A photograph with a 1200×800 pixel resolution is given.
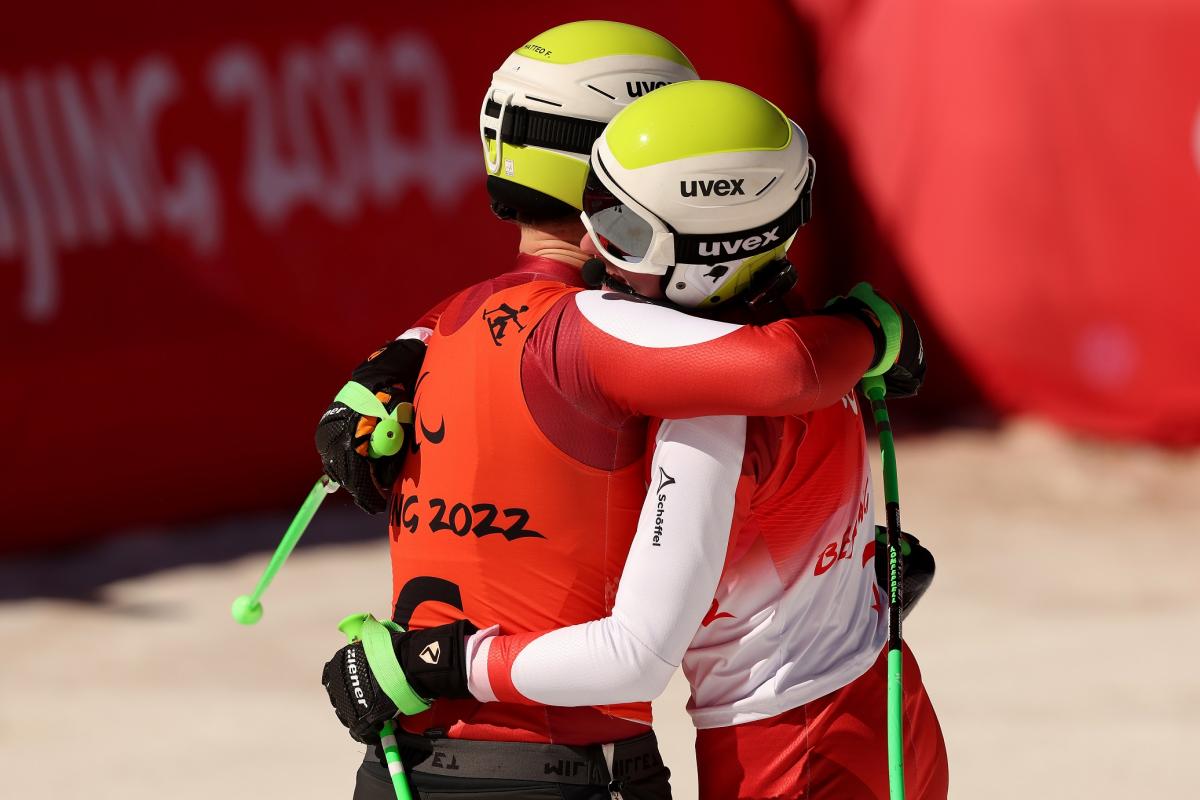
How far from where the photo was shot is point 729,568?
2551 millimetres

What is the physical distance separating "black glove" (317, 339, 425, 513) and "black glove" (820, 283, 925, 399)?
687 mm

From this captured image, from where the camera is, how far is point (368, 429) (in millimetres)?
2744

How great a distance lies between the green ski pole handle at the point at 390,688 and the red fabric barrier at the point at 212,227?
6144 millimetres

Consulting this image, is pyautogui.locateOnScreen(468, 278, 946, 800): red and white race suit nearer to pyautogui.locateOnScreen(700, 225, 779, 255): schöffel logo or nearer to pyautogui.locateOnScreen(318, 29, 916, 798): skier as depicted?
pyautogui.locateOnScreen(318, 29, 916, 798): skier

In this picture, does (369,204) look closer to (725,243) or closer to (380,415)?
(380,415)

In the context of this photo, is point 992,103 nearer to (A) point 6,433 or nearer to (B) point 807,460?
(A) point 6,433

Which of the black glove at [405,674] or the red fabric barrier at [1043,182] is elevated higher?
the black glove at [405,674]

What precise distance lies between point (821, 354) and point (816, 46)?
8.24 metres

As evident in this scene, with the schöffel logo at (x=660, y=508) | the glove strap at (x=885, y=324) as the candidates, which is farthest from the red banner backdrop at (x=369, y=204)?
the schöffel logo at (x=660, y=508)

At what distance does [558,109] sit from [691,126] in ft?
1.24

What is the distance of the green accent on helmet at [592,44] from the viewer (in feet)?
9.16

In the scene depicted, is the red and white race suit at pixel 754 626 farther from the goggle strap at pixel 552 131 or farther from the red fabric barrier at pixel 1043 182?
the red fabric barrier at pixel 1043 182

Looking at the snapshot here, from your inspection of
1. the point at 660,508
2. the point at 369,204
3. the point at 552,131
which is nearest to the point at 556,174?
the point at 552,131

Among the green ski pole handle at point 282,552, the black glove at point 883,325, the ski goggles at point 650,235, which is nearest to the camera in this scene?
the ski goggles at point 650,235
